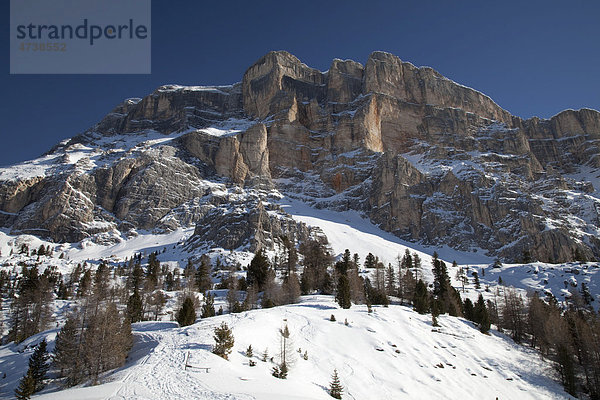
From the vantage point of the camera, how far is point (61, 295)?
74625 millimetres

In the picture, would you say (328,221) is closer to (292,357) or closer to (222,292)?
(222,292)

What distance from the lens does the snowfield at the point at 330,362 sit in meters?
21.4

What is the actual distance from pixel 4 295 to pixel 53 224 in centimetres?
9745

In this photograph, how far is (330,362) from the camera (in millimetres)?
31703

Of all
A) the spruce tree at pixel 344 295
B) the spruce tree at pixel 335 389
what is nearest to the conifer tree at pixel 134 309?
the spruce tree at pixel 344 295

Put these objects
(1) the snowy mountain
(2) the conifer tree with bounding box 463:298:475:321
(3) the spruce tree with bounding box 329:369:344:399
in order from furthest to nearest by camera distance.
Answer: (2) the conifer tree with bounding box 463:298:475:321 → (1) the snowy mountain → (3) the spruce tree with bounding box 329:369:344:399

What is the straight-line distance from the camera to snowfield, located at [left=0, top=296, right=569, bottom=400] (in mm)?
21391

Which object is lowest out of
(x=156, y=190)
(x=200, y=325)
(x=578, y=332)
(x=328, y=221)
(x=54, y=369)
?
(x=578, y=332)

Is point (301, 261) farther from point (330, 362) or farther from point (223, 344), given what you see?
point (223, 344)

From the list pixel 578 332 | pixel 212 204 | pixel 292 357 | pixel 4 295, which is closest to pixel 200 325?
pixel 292 357

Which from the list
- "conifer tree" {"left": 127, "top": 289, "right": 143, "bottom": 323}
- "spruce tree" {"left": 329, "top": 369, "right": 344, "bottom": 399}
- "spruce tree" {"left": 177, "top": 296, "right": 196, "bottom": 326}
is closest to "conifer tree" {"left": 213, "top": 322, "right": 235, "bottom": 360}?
"spruce tree" {"left": 329, "top": 369, "right": 344, "bottom": 399}

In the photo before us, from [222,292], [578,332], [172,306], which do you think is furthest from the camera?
[222,292]

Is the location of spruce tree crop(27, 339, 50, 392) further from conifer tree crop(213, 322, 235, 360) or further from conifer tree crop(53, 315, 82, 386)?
conifer tree crop(213, 322, 235, 360)

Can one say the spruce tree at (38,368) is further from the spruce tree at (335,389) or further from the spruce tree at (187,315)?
the spruce tree at (335,389)
